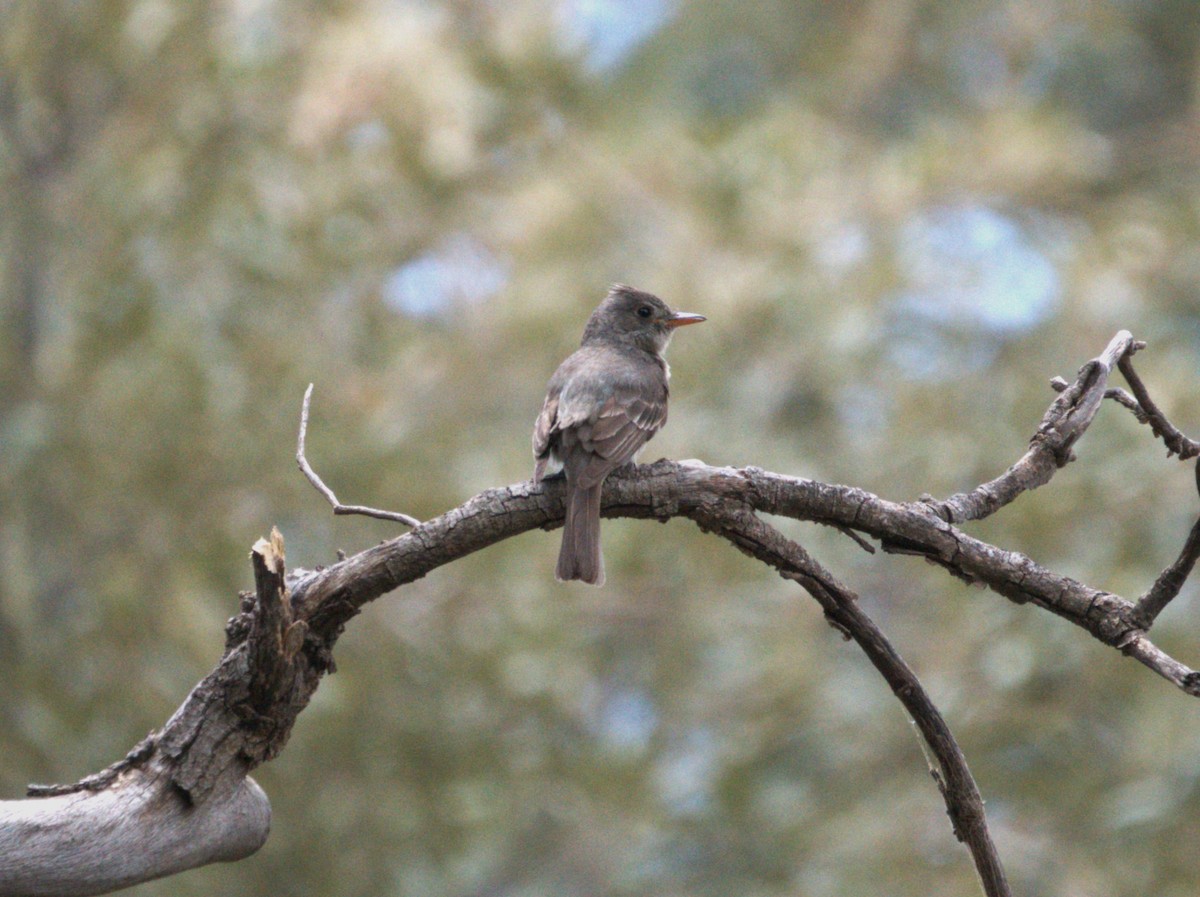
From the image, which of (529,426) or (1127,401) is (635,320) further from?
(529,426)

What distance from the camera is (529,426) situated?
1020 cm

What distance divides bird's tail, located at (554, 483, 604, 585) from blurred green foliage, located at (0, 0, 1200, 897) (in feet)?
8.49

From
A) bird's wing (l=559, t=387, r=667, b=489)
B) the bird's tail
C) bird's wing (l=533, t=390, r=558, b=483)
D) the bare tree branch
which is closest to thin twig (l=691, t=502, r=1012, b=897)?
the bare tree branch

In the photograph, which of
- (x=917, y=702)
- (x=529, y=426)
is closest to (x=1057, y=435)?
(x=917, y=702)

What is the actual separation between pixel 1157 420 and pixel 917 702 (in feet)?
2.22

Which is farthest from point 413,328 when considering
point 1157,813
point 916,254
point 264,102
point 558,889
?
point 1157,813

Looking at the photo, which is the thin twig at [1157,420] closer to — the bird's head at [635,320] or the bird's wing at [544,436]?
the bird's wing at [544,436]

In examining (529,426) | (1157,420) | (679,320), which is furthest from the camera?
(529,426)

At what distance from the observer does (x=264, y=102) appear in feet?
24.1

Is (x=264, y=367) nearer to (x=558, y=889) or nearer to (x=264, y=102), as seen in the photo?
(x=264, y=102)

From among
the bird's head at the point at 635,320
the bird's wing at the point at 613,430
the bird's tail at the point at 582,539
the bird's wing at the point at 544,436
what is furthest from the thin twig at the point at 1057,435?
the bird's head at the point at 635,320

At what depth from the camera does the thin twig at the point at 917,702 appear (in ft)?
8.16

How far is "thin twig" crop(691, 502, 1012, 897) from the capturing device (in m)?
2.49

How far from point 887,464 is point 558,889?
4.18 m
